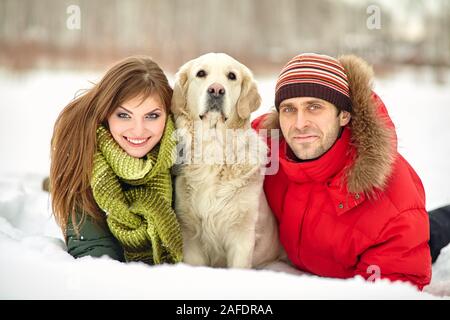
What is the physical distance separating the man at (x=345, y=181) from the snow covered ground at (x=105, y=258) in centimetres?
25

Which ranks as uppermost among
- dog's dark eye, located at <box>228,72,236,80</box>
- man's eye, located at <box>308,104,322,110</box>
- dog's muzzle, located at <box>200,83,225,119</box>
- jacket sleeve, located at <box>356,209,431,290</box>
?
dog's dark eye, located at <box>228,72,236,80</box>

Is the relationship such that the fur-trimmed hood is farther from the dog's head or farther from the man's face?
the dog's head

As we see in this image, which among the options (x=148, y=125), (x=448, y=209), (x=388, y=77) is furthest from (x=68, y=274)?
(x=388, y=77)

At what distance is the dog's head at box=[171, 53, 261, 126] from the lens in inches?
101

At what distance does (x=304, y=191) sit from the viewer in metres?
2.74

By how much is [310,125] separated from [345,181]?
0.37 metres

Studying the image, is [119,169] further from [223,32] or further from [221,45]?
[223,32]

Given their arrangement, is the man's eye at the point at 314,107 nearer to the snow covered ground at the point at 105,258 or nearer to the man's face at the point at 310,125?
the man's face at the point at 310,125

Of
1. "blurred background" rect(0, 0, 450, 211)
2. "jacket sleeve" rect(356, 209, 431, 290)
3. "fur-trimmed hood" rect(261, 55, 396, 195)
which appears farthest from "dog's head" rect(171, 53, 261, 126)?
"blurred background" rect(0, 0, 450, 211)

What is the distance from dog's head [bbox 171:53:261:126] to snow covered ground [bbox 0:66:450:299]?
90 centimetres

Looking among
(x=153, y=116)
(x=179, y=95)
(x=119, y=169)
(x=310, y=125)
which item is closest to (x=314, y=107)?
(x=310, y=125)

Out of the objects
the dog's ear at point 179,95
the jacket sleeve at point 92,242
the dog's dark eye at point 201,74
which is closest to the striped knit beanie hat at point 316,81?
the dog's dark eye at point 201,74
